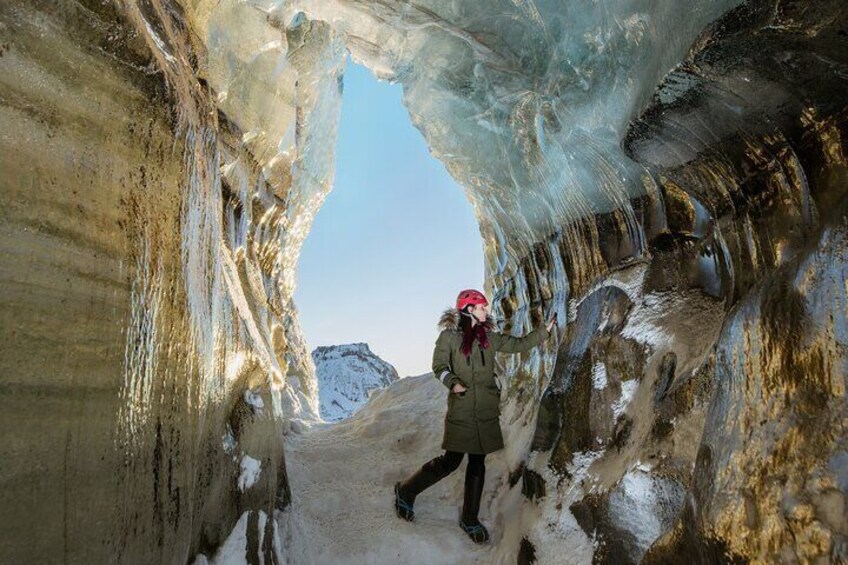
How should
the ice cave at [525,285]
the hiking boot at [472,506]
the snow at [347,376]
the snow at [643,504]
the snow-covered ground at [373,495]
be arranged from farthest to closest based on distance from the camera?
the snow at [347,376] < the hiking boot at [472,506] < the snow-covered ground at [373,495] < the snow at [643,504] < the ice cave at [525,285]

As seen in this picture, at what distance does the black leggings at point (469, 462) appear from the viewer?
13.7 feet

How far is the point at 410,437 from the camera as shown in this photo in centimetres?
591

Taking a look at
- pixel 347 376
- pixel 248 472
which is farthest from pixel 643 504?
pixel 347 376

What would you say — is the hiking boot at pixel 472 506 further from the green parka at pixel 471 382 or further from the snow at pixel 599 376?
the snow at pixel 599 376

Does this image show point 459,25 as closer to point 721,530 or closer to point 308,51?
point 308,51

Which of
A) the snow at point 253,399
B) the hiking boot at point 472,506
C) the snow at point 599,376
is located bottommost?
the hiking boot at point 472,506

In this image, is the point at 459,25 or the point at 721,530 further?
the point at 459,25

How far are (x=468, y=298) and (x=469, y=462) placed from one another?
122 centimetres

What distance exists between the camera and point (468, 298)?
4.43 meters

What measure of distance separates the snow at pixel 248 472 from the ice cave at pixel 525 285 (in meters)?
0.04

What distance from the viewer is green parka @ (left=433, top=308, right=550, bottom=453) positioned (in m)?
4.18

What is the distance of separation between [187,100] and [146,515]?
191cm

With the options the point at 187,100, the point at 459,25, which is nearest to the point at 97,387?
the point at 187,100

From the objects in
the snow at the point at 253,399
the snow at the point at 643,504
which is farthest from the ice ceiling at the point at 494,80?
the snow at the point at 253,399
